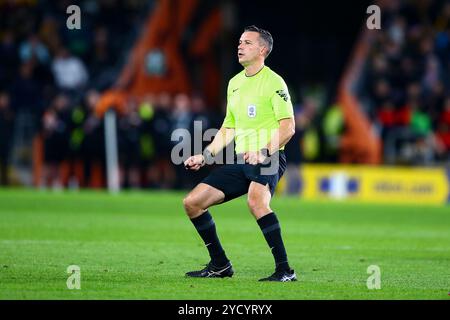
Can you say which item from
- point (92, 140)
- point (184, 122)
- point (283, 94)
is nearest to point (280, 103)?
point (283, 94)

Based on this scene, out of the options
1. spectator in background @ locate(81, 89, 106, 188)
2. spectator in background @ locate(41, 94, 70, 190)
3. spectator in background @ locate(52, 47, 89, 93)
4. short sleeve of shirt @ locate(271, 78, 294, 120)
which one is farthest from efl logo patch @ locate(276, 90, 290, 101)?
spectator in background @ locate(52, 47, 89, 93)

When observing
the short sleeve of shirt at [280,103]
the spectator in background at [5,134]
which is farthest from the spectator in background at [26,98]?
the short sleeve of shirt at [280,103]

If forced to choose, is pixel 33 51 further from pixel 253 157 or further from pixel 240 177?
pixel 253 157

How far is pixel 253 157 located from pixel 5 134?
715 inches

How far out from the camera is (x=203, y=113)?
28.1 metres

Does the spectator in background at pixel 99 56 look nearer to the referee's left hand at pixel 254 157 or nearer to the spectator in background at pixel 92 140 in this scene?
the spectator in background at pixel 92 140

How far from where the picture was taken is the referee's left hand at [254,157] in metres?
10.6

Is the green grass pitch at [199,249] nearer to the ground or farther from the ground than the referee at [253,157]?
nearer to the ground

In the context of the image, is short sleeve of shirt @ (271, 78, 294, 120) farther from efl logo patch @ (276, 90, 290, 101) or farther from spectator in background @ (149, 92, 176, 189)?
spectator in background @ (149, 92, 176, 189)

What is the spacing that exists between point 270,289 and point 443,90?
19.7m

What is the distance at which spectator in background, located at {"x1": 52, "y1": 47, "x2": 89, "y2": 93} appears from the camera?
29.3m

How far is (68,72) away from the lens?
29.4m

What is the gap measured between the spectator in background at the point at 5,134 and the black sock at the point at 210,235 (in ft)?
57.3
